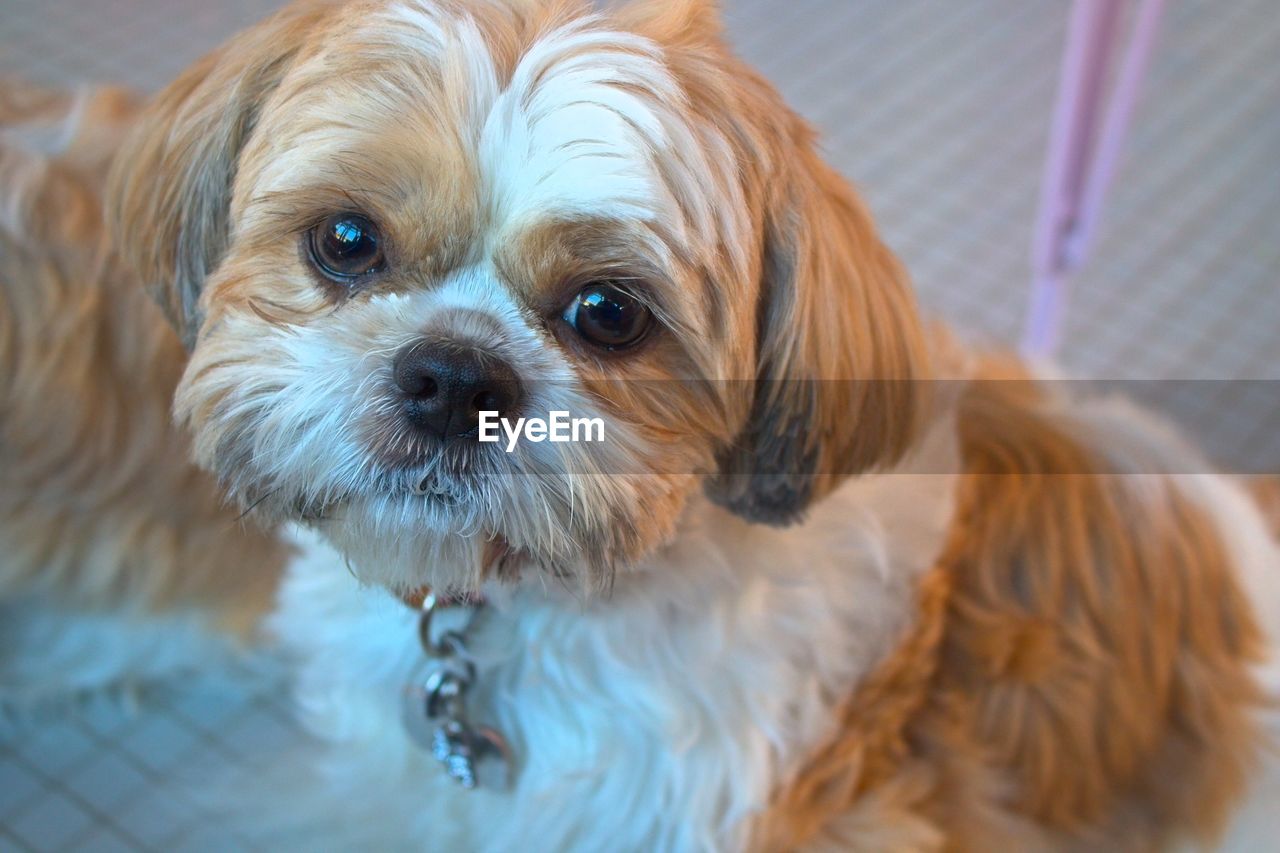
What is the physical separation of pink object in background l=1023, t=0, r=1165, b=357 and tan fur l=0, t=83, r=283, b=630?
1125mm

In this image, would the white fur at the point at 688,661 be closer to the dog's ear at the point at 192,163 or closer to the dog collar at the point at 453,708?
the dog collar at the point at 453,708

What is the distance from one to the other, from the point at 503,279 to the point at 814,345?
0.25 m

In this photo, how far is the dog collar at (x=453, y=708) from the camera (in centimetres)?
103

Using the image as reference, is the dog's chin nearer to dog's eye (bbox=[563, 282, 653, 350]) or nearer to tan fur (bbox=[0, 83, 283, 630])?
dog's eye (bbox=[563, 282, 653, 350])

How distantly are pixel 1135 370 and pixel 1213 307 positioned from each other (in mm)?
222

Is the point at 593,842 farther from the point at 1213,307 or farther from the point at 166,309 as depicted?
the point at 1213,307

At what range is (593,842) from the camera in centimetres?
106

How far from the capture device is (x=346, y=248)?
0.86 metres

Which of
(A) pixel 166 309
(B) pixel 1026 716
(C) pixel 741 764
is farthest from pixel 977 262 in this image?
(A) pixel 166 309

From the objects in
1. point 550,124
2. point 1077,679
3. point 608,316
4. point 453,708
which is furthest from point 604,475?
point 1077,679

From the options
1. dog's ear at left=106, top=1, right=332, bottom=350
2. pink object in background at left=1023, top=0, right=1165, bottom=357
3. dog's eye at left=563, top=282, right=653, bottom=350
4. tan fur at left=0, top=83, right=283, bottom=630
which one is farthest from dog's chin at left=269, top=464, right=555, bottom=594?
pink object in background at left=1023, top=0, right=1165, bottom=357

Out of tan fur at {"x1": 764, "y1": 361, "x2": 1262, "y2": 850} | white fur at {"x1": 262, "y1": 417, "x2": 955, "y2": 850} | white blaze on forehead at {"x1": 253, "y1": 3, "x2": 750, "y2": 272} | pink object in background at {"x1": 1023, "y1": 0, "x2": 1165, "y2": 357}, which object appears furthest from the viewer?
pink object in background at {"x1": 1023, "y1": 0, "x2": 1165, "y2": 357}

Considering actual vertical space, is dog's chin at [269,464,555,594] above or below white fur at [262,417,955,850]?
above

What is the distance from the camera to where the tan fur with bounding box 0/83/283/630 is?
122 centimetres
